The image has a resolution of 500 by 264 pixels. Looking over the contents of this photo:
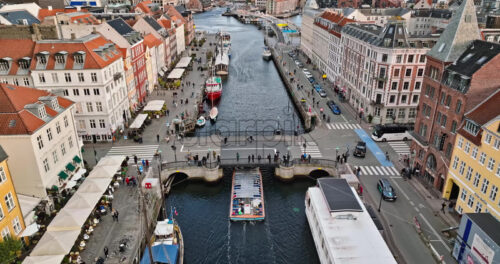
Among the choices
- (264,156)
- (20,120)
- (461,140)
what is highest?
(20,120)

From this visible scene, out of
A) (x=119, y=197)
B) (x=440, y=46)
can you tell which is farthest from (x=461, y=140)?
(x=119, y=197)

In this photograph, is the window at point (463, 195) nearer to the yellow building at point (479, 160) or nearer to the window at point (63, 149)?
the yellow building at point (479, 160)

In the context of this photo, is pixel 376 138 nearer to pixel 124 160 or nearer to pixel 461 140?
pixel 461 140

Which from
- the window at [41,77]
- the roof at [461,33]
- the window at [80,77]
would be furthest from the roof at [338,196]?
the window at [41,77]

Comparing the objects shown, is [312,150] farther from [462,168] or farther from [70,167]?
[70,167]

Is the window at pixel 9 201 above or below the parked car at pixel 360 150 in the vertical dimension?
above
